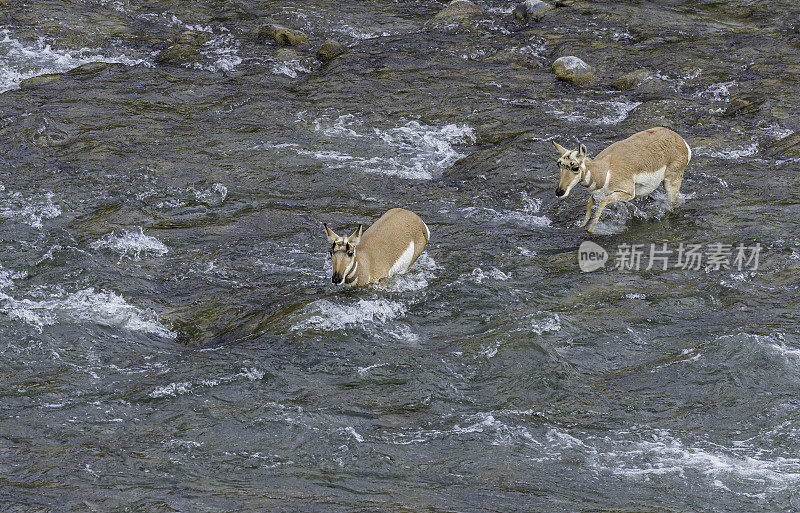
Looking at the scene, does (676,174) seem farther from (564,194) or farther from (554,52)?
(554,52)

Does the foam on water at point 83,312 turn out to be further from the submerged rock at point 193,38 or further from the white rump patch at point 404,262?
the submerged rock at point 193,38

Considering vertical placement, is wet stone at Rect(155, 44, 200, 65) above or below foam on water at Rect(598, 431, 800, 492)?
above

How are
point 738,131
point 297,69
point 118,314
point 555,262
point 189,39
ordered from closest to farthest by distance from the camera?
point 118,314 → point 555,262 → point 738,131 → point 297,69 → point 189,39

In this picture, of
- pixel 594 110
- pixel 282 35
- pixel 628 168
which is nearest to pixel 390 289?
pixel 628 168

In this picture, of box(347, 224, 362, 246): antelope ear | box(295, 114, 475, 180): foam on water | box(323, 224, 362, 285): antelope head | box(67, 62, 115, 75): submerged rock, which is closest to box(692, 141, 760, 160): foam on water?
box(295, 114, 475, 180): foam on water

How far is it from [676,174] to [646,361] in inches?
217

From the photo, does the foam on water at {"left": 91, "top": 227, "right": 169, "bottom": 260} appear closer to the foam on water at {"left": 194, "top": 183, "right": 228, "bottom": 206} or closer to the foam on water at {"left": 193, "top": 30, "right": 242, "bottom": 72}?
the foam on water at {"left": 194, "top": 183, "right": 228, "bottom": 206}

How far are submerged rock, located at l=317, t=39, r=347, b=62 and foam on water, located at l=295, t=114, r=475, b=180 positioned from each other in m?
4.45

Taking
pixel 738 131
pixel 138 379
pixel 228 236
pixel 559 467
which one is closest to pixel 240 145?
pixel 228 236

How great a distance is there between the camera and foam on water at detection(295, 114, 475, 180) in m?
17.0

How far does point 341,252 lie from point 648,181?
19.7ft

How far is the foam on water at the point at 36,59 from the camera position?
21.1m

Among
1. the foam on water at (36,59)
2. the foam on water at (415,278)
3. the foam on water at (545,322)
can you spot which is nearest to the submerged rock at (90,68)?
the foam on water at (36,59)

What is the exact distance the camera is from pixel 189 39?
23844 mm
